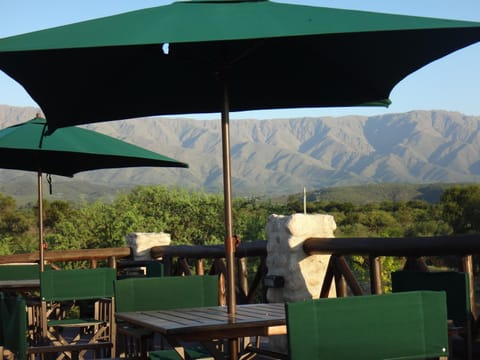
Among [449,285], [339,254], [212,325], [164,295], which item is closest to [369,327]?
[212,325]

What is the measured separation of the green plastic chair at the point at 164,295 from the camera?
3.96 m

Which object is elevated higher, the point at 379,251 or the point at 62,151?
the point at 62,151

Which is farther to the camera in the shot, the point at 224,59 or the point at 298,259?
the point at 298,259

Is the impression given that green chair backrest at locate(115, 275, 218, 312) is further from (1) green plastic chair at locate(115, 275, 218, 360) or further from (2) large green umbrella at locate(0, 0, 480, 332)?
(2) large green umbrella at locate(0, 0, 480, 332)

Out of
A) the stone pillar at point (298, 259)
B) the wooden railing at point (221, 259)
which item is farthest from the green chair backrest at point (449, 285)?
the wooden railing at point (221, 259)

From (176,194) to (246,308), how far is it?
860 centimetres

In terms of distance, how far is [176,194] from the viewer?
481 inches

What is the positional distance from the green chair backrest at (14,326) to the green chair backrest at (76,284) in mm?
1811

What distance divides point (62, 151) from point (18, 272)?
5.12ft

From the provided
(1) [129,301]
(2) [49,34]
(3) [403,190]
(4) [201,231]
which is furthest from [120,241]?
(3) [403,190]

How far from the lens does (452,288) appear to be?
3.95m

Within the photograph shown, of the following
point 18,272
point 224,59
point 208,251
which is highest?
point 224,59

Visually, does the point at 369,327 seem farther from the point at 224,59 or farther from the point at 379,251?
the point at 379,251

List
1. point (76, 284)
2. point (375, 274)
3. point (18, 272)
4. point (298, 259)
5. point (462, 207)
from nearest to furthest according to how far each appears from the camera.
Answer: point (375, 274) → point (76, 284) → point (298, 259) → point (18, 272) → point (462, 207)
